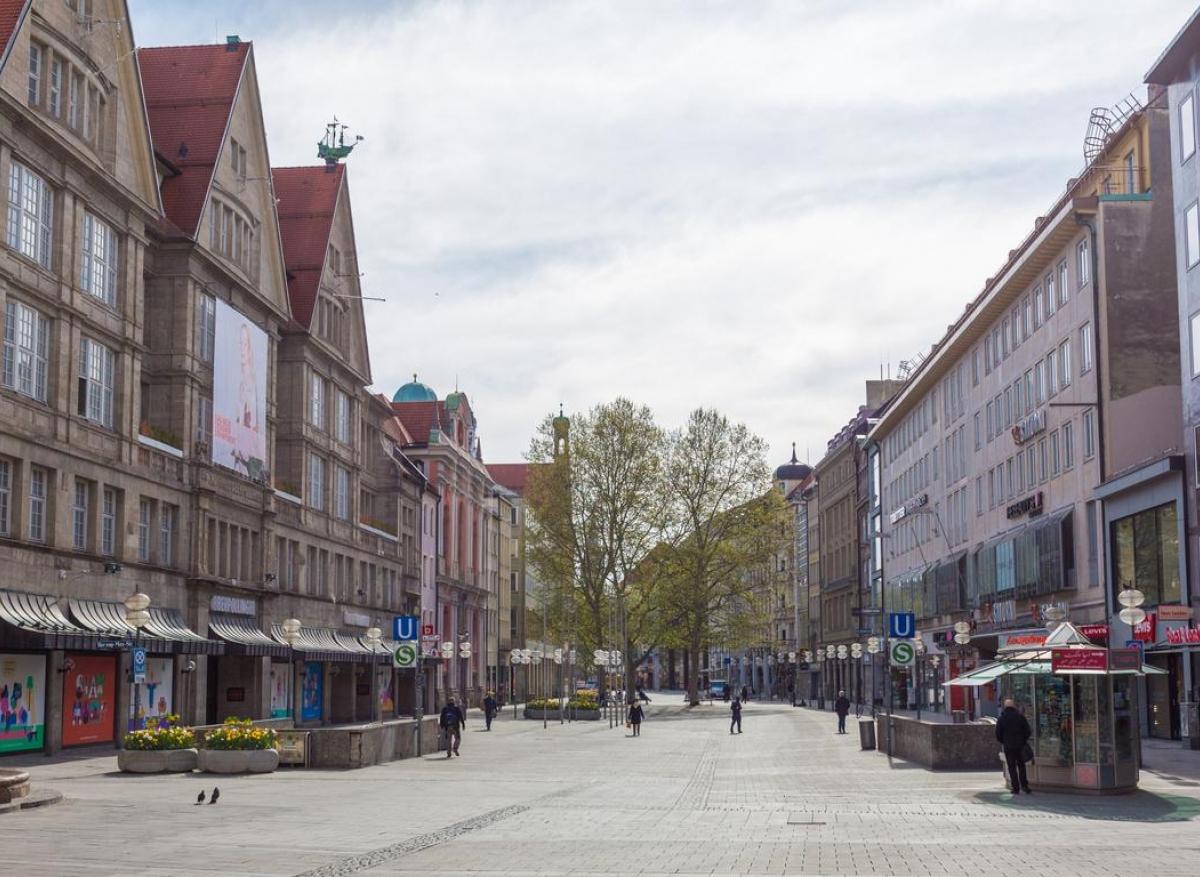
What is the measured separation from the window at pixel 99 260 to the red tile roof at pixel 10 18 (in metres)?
5.92

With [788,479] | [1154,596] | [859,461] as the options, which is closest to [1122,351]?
[1154,596]

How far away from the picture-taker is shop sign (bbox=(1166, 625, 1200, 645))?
43750mm

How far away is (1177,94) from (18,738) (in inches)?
1457

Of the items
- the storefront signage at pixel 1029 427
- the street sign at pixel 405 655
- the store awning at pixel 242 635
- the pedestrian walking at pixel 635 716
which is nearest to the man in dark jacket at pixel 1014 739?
the street sign at pixel 405 655

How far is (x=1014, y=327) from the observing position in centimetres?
6794

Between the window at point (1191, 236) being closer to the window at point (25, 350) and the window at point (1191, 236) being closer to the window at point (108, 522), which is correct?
the window at point (108, 522)

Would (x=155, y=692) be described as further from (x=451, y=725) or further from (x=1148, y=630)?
(x=1148, y=630)

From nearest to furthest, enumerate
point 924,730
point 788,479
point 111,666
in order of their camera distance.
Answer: point 924,730 < point 111,666 < point 788,479

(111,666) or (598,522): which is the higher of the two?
(598,522)

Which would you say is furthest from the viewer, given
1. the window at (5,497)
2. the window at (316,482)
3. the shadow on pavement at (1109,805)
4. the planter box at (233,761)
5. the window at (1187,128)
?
the window at (316,482)

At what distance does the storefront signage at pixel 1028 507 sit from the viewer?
207 feet

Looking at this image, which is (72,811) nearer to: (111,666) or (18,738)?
(18,738)

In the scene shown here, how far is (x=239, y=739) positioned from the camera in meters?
32.4

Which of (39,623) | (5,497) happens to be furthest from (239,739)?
(5,497)
